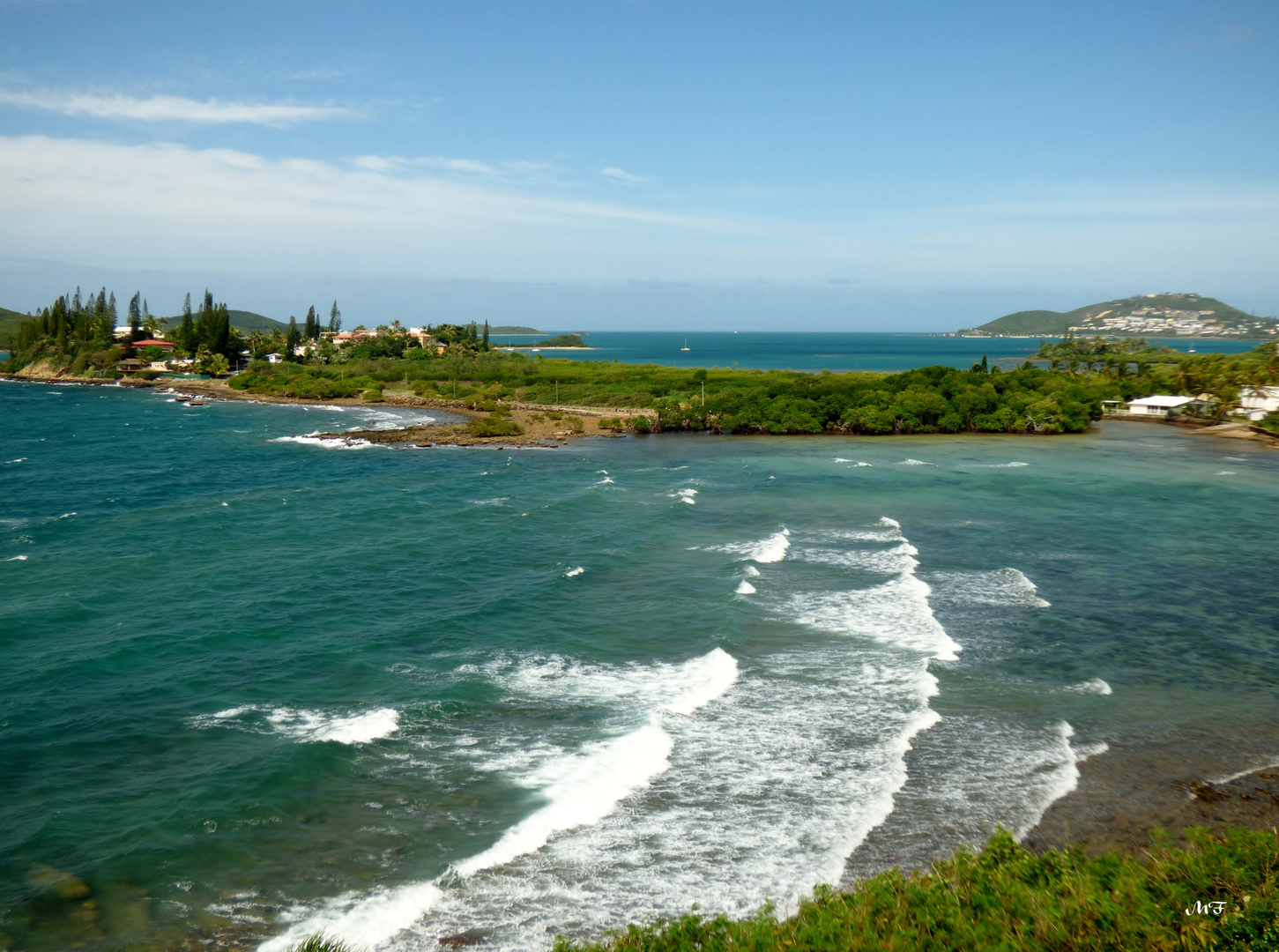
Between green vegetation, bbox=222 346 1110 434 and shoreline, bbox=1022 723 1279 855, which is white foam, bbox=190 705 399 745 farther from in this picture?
green vegetation, bbox=222 346 1110 434

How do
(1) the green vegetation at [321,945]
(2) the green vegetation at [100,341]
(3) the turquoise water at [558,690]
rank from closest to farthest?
(1) the green vegetation at [321,945] < (3) the turquoise water at [558,690] < (2) the green vegetation at [100,341]

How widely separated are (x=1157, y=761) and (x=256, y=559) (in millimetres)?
34914

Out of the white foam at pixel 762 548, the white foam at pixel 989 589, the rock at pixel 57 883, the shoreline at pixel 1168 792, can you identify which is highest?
the white foam at pixel 762 548

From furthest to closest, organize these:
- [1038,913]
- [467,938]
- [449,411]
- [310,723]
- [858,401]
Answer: [449,411] < [858,401] < [310,723] < [467,938] < [1038,913]

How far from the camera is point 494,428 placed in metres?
88.4

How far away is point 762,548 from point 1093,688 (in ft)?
56.7

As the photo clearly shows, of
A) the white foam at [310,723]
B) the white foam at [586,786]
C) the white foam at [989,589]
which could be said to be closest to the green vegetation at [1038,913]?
the white foam at [586,786]

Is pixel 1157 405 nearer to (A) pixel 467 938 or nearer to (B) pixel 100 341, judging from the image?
(A) pixel 467 938

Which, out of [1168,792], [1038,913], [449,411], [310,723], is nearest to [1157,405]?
[449,411]

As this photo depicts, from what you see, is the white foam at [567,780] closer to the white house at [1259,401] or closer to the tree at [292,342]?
the white house at [1259,401]

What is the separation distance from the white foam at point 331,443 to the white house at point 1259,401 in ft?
316

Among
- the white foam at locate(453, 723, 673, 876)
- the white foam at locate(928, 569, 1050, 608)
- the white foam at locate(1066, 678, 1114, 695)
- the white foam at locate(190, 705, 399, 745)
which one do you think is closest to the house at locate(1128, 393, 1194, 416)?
the white foam at locate(928, 569, 1050, 608)

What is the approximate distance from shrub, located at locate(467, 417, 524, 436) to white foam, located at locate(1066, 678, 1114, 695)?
228 feet

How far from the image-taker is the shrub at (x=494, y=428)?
87.8 m
